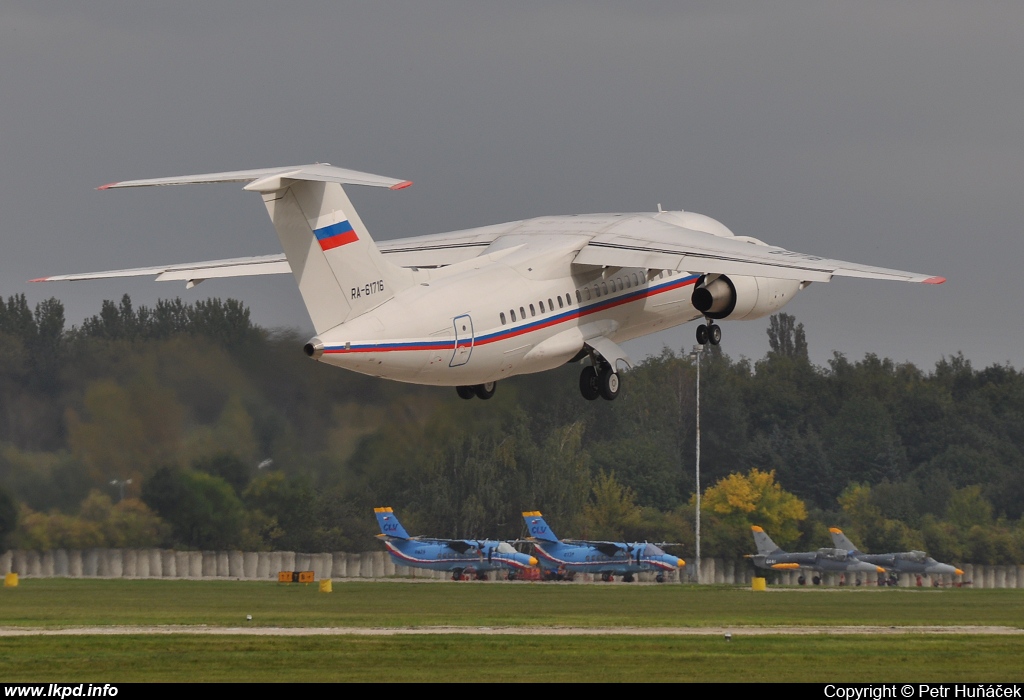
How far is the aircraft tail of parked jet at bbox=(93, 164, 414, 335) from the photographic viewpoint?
2219 centimetres

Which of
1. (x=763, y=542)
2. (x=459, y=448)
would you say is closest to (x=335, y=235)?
(x=459, y=448)

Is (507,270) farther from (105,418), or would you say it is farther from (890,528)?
(890,528)

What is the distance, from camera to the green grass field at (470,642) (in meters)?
24.8

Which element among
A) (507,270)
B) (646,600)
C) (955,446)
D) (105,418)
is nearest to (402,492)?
(646,600)

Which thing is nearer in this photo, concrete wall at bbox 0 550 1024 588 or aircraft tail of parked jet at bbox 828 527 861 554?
concrete wall at bbox 0 550 1024 588

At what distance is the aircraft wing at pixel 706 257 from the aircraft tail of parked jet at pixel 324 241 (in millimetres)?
4750

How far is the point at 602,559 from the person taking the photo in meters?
60.7

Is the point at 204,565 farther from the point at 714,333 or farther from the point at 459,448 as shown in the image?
the point at 714,333

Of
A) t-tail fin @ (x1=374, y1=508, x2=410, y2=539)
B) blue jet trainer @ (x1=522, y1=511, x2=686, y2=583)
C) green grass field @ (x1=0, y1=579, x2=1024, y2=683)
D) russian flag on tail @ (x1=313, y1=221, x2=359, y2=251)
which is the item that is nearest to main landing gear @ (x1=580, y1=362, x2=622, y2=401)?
green grass field @ (x1=0, y1=579, x2=1024, y2=683)

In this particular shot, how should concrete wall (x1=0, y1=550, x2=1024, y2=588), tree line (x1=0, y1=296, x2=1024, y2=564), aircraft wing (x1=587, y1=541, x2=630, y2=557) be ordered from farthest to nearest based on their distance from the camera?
aircraft wing (x1=587, y1=541, x2=630, y2=557) < concrete wall (x1=0, y1=550, x2=1024, y2=588) < tree line (x1=0, y1=296, x2=1024, y2=564)

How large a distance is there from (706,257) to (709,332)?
3192mm

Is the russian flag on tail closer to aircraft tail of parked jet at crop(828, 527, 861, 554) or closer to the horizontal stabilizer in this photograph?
the horizontal stabilizer

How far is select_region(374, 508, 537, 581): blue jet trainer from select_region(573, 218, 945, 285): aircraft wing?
29.2m
